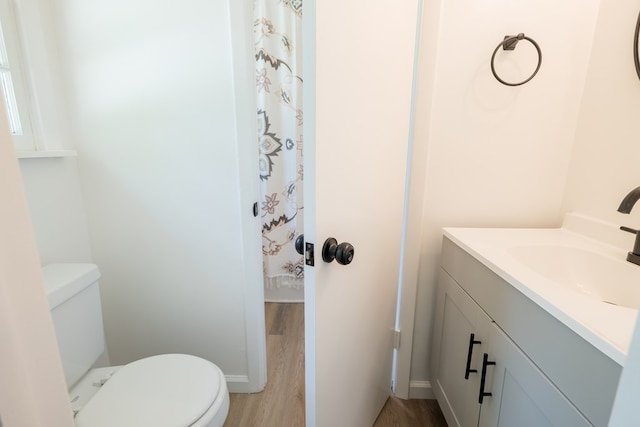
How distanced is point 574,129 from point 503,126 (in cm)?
27

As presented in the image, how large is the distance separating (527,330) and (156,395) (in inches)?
43.1

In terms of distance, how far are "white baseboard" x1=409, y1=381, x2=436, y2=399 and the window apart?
1949mm

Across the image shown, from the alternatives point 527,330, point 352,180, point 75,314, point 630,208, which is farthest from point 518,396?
point 75,314

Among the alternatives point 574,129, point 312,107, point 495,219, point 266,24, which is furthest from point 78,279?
point 574,129

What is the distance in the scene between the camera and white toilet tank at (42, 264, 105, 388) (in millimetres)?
993

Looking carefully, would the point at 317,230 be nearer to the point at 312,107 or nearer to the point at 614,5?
the point at 312,107

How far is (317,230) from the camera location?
2.48 feet

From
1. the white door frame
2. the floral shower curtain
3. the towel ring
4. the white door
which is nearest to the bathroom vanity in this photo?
the white door

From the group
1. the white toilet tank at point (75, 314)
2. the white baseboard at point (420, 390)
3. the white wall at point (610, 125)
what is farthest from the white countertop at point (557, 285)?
the white toilet tank at point (75, 314)

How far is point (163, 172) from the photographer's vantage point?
1.32 metres

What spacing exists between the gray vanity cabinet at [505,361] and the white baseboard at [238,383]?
3.03 feet

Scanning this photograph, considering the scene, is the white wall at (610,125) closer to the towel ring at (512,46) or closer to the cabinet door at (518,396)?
the towel ring at (512,46)

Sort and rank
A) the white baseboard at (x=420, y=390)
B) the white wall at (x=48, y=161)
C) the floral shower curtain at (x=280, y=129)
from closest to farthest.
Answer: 1. the white wall at (x=48, y=161)
2. the white baseboard at (x=420, y=390)
3. the floral shower curtain at (x=280, y=129)

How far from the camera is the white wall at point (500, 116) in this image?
45.6 inches
